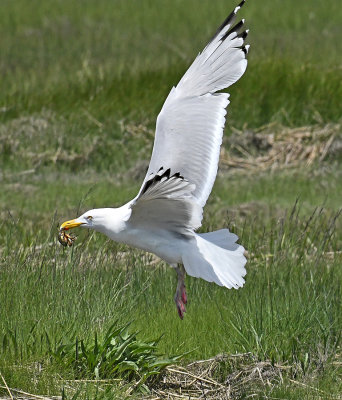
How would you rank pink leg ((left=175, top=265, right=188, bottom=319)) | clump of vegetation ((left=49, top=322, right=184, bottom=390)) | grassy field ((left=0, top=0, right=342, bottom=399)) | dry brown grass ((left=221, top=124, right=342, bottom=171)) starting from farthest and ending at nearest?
dry brown grass ((left=221, top=124, right=342, bottom=171)), pink leg ((left=175, top=265, right=188, bottom=319)), grassy field ((left=0, top=0, right=342, bottom=399)), clump of vegetation ((left=49, top=322, right=184, bottom=390))

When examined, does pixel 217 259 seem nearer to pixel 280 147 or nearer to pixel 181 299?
pixel 181 299

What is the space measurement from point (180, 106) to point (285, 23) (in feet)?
31.2

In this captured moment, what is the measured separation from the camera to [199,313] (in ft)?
23.1

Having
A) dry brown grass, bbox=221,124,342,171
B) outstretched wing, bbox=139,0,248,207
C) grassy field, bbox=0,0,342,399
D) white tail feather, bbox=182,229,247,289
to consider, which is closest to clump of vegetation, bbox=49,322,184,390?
grassy field, bbox=0,0,342,399

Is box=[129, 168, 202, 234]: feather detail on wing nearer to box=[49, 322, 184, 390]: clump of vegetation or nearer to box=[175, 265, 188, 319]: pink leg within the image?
box=[175, 265, 188, 319]: pink leg

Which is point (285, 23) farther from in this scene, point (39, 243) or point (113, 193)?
point (39, 243)

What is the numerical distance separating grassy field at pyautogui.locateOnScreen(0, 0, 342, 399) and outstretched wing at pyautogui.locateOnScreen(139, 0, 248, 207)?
0.64 metres

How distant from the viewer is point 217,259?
6512 mm

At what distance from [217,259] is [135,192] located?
4699 mm

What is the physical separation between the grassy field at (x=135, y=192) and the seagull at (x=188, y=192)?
29cm

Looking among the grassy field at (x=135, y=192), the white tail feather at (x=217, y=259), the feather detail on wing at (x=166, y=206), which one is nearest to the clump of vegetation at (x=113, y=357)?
the grassy field at (x=135, y=192)

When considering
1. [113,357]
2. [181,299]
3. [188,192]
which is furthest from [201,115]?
[113,357]

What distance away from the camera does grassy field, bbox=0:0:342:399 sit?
6117 mm

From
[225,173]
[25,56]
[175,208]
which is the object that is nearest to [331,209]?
[225,173]
